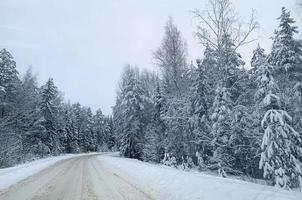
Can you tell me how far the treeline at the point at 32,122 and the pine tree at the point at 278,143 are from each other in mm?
21501

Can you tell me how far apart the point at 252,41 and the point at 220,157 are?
25.0 ft

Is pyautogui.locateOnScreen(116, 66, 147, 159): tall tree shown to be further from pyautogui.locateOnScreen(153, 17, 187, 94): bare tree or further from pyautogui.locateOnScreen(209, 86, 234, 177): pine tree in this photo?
pyautogui.locateOnScreen(209, 86, 234, 177): pine tree

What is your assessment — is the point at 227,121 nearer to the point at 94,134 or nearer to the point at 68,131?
the point at 68,131

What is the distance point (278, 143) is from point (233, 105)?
7.21 meters

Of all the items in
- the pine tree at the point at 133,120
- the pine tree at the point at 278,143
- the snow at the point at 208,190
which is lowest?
the snow at the point at 208,190

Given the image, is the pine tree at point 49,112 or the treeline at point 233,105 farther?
the pine tree at point 49,112

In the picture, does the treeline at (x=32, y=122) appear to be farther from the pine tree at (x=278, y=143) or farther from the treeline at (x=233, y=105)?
the pine tree at (x=278, y=143)

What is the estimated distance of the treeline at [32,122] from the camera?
112ft

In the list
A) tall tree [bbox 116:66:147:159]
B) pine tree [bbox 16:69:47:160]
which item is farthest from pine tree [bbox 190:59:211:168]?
pine tree [bbox 16:69:47:160]

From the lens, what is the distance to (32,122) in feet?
190

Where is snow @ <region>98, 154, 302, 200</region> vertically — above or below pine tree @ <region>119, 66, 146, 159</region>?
below

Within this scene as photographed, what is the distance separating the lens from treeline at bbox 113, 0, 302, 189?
1579 centimetres

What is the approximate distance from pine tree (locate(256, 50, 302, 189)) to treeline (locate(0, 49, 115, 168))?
2150cm

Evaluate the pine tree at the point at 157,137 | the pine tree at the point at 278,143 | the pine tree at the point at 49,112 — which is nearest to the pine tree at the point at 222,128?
the pine tree at the point at 278,143
